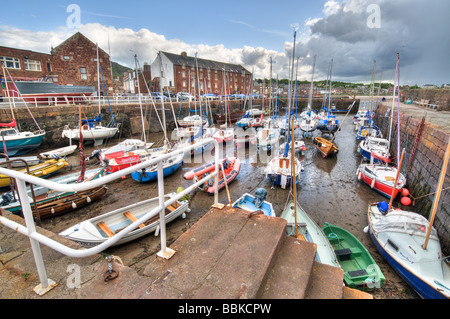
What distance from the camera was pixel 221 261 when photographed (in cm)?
250

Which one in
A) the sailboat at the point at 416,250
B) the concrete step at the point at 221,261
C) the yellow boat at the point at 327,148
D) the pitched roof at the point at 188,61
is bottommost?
the sailboat at the point at 416,250

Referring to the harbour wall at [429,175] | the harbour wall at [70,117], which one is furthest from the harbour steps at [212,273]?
the harbour wall at [70,117]

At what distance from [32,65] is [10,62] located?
251 cm

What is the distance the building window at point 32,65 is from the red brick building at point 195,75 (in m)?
17.6

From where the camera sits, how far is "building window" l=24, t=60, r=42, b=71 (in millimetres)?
28734

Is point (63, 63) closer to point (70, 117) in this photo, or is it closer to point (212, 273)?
point (70, 117)

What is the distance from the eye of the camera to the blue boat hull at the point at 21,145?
1591 cm

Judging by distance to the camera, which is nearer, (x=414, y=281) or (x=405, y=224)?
(x=414, y=281)

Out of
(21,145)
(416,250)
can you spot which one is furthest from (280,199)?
(21,145)

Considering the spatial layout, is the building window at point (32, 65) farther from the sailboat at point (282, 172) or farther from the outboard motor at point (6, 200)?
the sailboat at point (282, 172)

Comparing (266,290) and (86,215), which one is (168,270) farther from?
(86,215)

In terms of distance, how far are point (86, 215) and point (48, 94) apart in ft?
65.7
